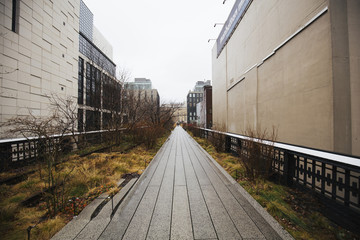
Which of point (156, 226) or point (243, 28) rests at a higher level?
point (243, 28)

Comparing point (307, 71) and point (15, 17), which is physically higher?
point (15, 17)

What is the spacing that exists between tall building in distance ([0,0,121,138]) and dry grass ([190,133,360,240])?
9620 mm

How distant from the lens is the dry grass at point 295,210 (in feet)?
6.59

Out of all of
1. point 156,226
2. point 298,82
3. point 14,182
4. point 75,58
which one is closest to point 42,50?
point 75,58

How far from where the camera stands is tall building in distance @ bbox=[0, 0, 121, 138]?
6.49 m

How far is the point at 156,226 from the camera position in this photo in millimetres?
2186

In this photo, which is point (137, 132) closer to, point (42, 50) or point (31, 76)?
point (31, 76)

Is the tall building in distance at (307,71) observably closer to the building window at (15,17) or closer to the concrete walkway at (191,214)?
the concrete walkway at (191,214)

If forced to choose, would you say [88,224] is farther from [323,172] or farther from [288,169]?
[288,169]

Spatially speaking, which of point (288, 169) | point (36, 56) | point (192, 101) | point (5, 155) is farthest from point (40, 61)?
point (192, 101)

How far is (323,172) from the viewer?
2.49m

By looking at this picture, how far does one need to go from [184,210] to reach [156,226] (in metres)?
0.63

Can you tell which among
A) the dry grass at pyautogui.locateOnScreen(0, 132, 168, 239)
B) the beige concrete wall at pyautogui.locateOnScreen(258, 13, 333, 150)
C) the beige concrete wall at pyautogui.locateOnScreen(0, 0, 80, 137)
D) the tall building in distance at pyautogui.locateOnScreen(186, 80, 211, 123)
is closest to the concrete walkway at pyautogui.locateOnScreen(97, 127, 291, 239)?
the dry grass at pyautogui.locateOnScreen(0, 132, 168, 239)

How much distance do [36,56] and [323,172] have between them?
13793 millimetres
